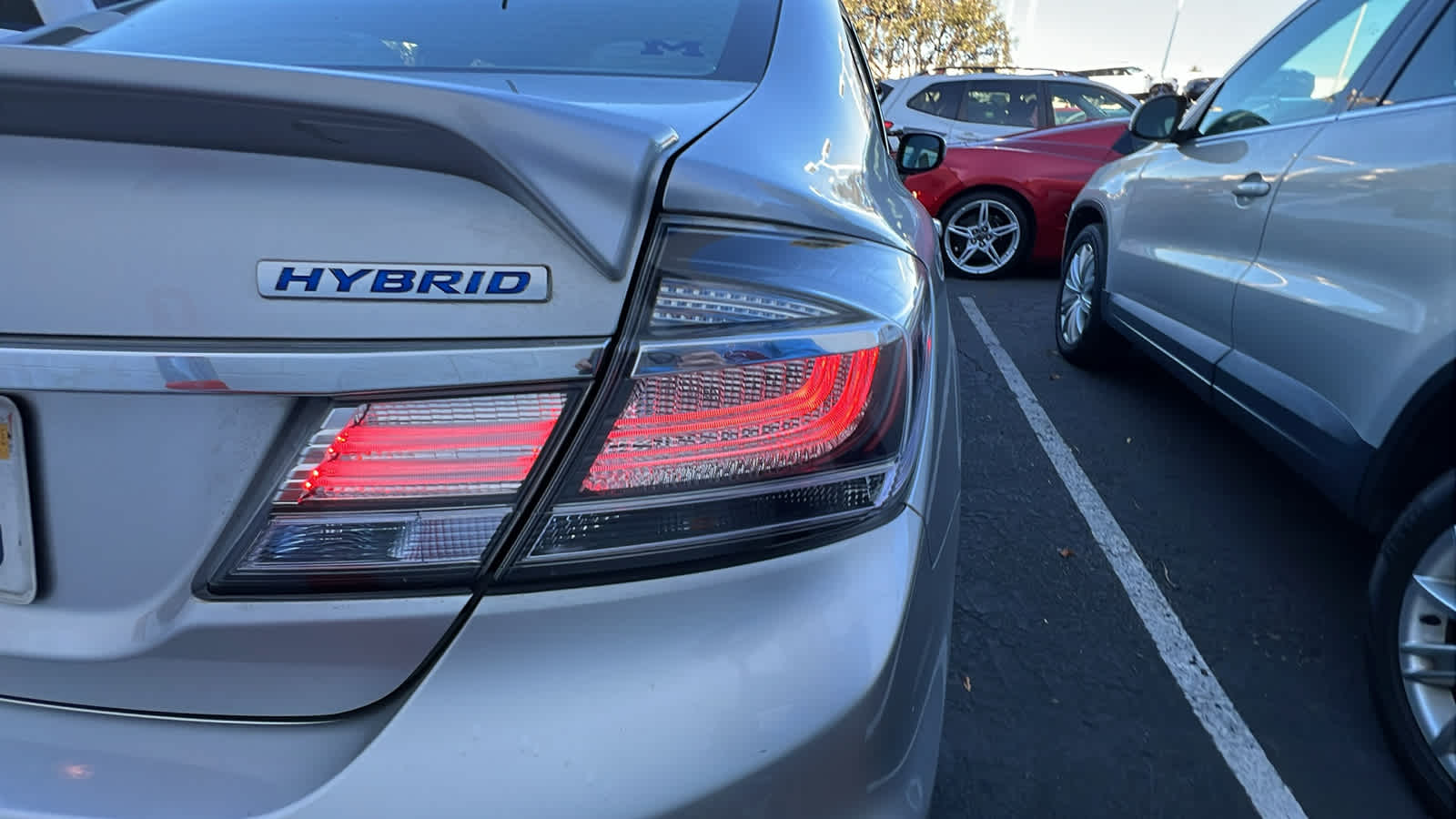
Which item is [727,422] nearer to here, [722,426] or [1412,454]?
[722,426]

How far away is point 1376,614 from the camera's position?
6.45ft

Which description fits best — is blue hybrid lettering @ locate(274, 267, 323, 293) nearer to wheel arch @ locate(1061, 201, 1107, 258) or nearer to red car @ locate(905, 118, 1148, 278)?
wheel arch @ locate(1061, 201, 1107, 258)

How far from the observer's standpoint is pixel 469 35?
170cm

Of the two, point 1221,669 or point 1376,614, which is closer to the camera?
point 1376,614

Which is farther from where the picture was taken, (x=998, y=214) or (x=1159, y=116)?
(x=998, y=214)

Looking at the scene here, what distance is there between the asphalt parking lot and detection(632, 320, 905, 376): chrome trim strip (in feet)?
4.33

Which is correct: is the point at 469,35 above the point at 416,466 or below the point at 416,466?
above

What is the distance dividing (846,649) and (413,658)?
1.40 feet

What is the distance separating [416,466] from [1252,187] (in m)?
2.84

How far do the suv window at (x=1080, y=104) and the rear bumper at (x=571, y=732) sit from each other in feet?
29.3

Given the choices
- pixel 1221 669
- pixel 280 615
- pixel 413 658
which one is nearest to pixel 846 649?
pixel 413 658

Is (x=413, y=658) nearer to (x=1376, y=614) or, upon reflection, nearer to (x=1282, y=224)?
(x=1376, y=614)

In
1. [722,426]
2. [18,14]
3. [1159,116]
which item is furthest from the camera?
[18,14]

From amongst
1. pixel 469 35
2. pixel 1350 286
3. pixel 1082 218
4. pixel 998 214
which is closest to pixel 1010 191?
pixel 998 214
